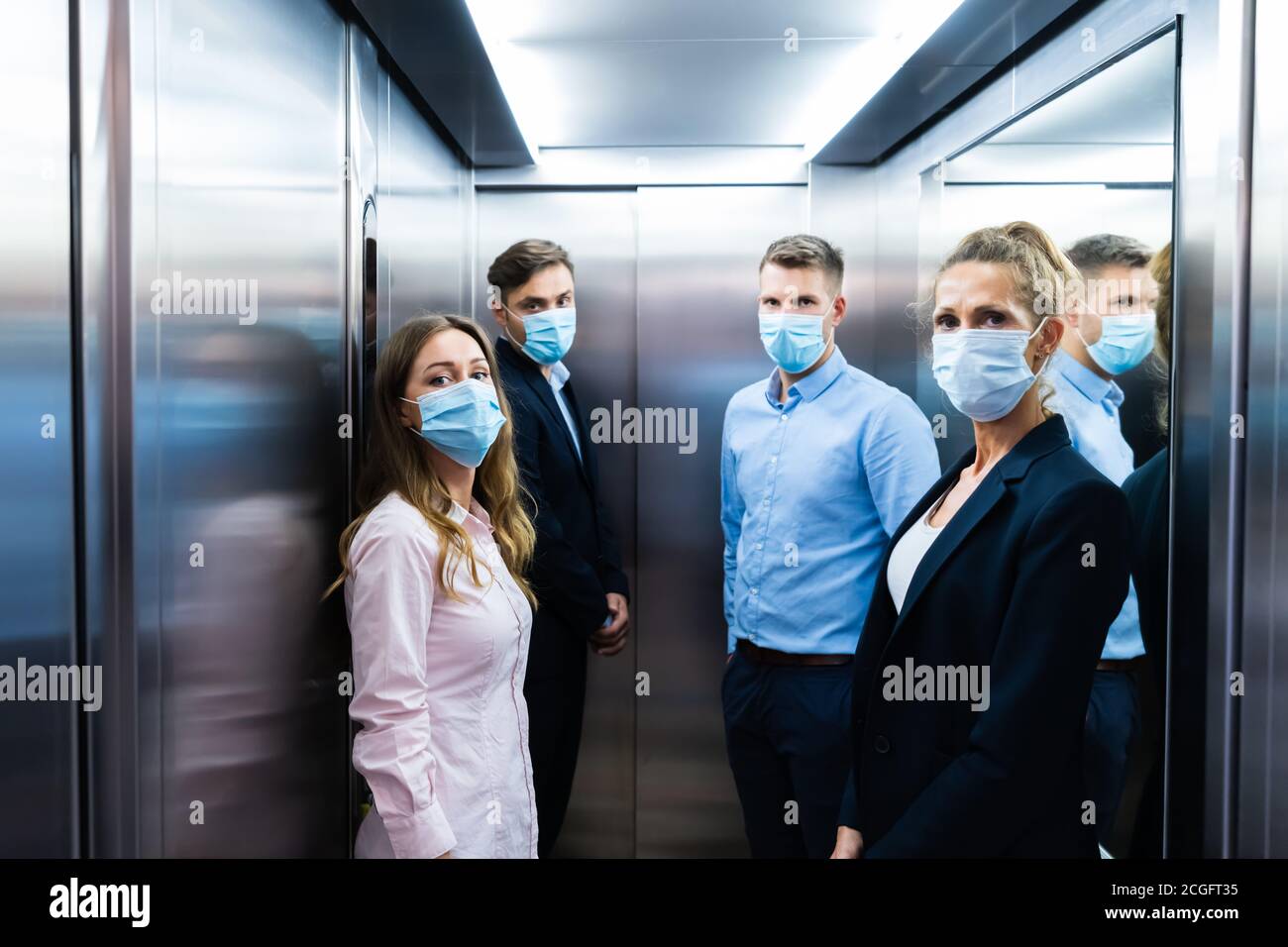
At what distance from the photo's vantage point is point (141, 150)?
1.37m

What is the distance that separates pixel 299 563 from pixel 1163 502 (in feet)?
6.29

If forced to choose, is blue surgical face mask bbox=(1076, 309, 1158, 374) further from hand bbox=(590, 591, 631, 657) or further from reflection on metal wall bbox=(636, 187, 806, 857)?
hand bbox=(590, 591, 631, 657)

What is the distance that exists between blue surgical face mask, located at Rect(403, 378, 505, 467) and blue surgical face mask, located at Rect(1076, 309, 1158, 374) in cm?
132

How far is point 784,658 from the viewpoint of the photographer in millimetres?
2084

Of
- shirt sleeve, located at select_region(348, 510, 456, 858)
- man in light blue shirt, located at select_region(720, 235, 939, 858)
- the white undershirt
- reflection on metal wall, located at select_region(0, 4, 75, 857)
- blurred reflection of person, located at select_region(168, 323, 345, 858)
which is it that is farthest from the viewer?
man in light blue shirt, located at select_region(720, 235, 939, 858)

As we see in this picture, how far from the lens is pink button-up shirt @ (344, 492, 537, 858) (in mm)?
1649

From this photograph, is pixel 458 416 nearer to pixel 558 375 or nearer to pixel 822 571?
pixel 558 375

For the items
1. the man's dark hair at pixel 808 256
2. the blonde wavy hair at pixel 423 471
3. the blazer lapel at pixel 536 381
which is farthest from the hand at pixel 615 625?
the man's dark hair at pixel 808 256

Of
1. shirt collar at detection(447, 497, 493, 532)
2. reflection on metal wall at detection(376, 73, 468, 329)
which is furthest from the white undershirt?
reflection on metal wall at detection(376, 73, 468, 329)

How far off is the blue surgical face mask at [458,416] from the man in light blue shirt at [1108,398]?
1241 mm

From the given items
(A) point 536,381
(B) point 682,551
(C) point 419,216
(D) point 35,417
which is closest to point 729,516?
(B) point 682,551

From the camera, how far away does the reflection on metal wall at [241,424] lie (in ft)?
4.72

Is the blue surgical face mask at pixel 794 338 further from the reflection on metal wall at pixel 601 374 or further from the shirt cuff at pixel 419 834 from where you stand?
the shirt cuff at pixel 419 834

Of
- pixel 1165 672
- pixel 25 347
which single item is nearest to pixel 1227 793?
pixel 1165 672
